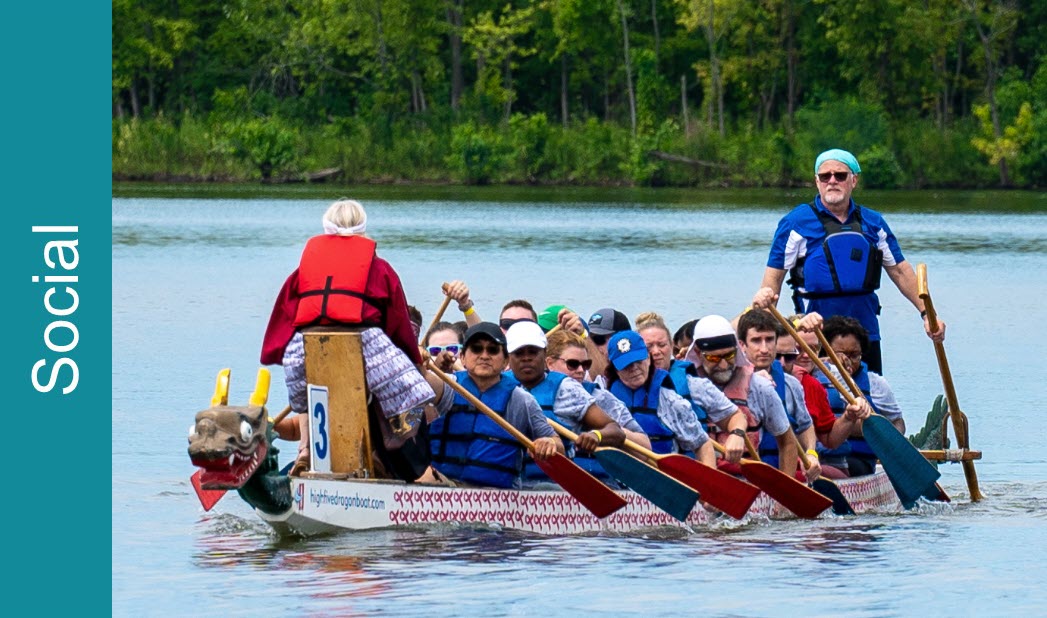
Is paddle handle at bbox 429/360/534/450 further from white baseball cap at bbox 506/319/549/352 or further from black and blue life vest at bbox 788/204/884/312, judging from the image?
black and blue life vest at bbox 788/204/884/312

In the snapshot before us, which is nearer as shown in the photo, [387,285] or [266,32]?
[387,285]

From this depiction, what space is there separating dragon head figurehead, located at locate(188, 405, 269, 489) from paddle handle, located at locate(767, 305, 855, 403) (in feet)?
11.3

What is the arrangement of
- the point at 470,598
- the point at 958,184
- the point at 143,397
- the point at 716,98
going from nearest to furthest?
the point at 470,598
the point at 143,397
the point at 958,184
the point at 716,98

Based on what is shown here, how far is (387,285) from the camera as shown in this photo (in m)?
10.9

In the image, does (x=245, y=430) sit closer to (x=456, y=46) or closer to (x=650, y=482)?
(x=650, y=482)

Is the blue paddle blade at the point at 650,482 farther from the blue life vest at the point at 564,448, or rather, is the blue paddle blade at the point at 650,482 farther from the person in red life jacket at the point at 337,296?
the person in red life jacket at the point at 337,296

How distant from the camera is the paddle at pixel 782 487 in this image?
40.4 feet

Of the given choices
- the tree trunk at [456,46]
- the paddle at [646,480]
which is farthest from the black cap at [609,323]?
the tree trunk at [456,46]

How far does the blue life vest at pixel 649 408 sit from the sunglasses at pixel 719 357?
26 cm

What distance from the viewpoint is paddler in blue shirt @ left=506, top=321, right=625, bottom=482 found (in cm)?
1148
